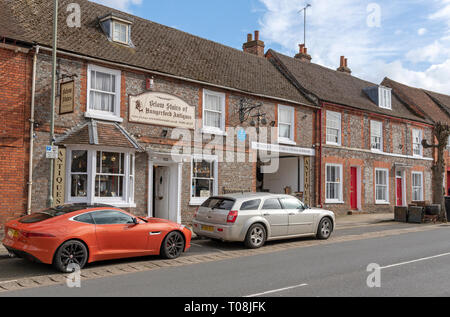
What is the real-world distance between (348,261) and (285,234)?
3.12 meters

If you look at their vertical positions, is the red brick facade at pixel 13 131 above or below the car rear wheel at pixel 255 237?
above

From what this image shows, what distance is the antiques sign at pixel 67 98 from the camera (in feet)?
37.7

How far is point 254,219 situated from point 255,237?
20.4 inches

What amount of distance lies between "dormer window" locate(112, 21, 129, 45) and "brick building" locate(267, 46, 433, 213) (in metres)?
9.52

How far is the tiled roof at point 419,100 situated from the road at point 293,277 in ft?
63.5

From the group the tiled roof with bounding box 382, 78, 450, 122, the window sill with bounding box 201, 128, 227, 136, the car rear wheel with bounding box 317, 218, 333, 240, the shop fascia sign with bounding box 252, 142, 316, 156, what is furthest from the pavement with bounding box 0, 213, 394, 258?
the tiled roof with bounding box 382, 78, 450, 122

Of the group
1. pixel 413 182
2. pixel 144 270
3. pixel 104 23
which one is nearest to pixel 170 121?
pixel 104 23

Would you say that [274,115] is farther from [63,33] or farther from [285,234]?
[63,33]

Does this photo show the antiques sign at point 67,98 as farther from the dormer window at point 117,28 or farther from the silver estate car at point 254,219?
the silver estate car at point 254,219

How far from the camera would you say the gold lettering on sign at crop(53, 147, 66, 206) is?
1234 cm

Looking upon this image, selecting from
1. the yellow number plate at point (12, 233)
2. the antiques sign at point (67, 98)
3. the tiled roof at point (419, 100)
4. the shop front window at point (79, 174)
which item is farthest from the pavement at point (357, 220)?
the yellow number plate at point (12, 233)

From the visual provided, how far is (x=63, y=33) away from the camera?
13.6 meters

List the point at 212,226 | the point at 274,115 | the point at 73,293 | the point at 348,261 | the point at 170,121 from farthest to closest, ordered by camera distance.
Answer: the point at 274,115 → the point at 170,121 → the point at 212,226 → the point at 348,261 → the point at 73,293

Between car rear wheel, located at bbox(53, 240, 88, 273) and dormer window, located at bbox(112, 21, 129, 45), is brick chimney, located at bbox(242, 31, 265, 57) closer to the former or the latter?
dormer window, located at bbox(112, 21, 129, 45)
